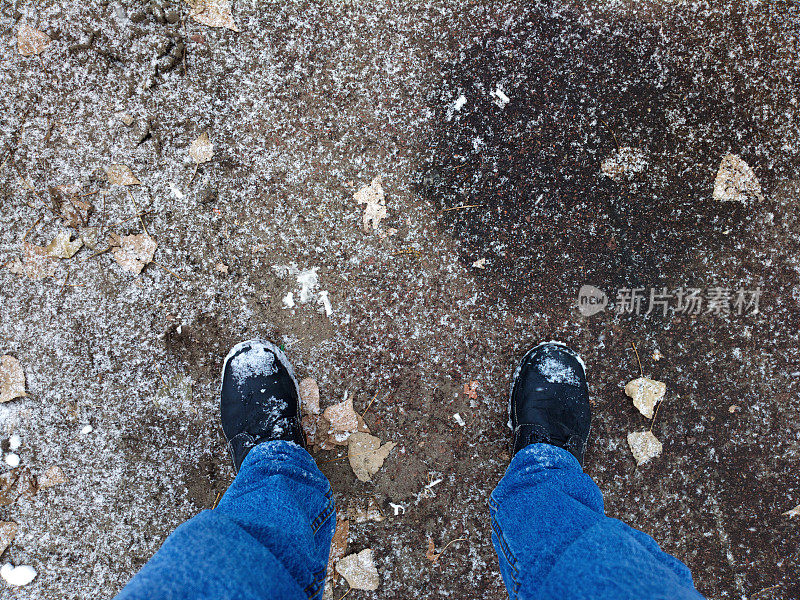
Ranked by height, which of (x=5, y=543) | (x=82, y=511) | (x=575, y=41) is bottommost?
(x=5, y=543)

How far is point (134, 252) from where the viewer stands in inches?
66.2

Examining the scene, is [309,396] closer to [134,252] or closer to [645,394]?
[134,252]

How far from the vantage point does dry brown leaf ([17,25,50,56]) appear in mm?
1667

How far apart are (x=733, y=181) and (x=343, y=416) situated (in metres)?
1.83

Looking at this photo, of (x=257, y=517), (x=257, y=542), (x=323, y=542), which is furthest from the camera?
(x=323, y=542)

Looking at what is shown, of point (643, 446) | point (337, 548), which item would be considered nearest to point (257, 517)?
point (337, 548)

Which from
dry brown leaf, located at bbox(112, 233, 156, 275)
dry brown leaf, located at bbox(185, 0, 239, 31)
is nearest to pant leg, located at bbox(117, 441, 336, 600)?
dry brown leaf, located at bbox(112, 233, 156, 275)

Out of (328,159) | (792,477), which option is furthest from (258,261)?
(792,477)

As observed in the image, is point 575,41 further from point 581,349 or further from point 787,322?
point 787,322

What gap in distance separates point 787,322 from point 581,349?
84 centimetres

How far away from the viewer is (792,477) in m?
1.74

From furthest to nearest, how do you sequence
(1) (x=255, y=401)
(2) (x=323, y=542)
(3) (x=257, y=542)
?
(1) (x=255, y=401)
(2) (x=323, y=542)
(3) (x=257, y=542)

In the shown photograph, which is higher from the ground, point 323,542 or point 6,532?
point 323,542

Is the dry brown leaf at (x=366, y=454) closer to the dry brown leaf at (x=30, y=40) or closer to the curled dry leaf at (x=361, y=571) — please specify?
the curled dry leaf at (x=361, y=571)
